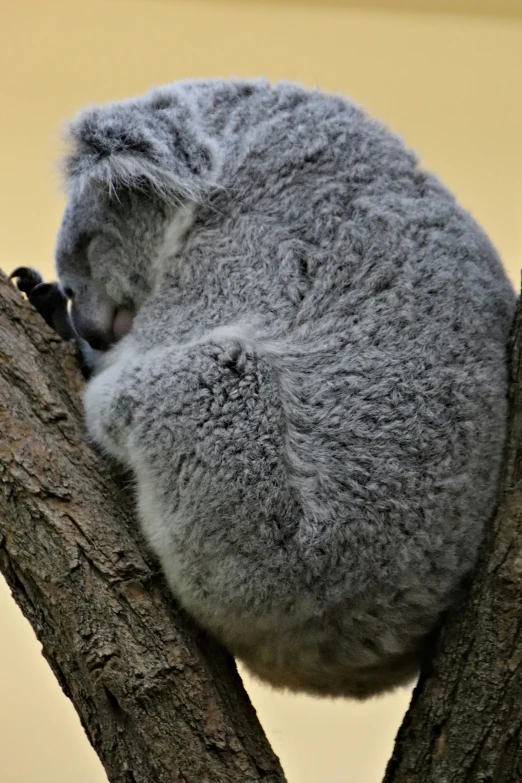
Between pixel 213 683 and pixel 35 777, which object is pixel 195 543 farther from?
pixel 35 777

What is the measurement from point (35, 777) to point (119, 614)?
78.7 inches

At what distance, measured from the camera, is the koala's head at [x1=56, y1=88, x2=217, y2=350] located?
236 cm

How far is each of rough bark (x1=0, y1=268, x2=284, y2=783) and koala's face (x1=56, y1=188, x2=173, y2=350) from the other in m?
0.56

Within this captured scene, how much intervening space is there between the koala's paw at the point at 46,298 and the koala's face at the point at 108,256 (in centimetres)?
3

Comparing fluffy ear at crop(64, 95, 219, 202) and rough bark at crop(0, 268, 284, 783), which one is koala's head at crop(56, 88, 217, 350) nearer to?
fluffy ear at crop(64, 95, 219, 202)

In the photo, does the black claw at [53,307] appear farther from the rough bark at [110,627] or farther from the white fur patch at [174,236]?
the rough bark at [110,627]

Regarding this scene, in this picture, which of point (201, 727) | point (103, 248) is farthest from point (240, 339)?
point (201, 727)

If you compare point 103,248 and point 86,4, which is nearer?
point 103,248

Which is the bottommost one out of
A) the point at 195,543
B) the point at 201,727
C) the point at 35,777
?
the point at 35,777

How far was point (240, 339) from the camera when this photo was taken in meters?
2.08

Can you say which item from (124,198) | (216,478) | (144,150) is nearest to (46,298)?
(124,198)

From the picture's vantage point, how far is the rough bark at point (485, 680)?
182 centimetres

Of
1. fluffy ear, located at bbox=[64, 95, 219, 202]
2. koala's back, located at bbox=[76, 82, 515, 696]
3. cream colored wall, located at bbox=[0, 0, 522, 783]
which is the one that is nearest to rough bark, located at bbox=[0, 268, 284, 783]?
koala's back, located at bbox=[76, 82, 515, 696]

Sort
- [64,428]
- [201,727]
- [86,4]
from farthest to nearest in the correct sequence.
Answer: [86,4]
[64,428]
[201,727]
